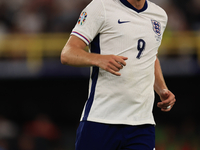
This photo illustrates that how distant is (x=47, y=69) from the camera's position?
9.77 metres

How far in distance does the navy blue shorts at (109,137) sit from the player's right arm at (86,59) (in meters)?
0.52

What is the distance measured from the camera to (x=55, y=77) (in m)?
9.99

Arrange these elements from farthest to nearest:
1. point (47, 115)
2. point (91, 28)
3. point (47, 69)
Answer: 1. point (47, 115)
2. point (47, 69)
3. point (91, 28)

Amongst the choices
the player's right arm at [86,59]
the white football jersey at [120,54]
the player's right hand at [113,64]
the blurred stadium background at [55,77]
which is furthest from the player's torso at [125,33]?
the blurred stadium background at [55,77]

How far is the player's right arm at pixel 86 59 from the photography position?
283 centimetres

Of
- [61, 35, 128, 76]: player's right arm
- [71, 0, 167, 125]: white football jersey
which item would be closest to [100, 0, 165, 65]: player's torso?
[71, 0, 167, 125]: white football jersey

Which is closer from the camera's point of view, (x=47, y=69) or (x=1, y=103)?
(x=47, y=69)

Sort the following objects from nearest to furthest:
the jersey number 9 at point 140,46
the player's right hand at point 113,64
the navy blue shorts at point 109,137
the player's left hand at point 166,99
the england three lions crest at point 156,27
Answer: the player's right hand at point 113,64, the navy blue shorts at point 109,137, the jersey number 9 at point 140,46, the england three lions crest at point 156,27, the player's left hand at point 166,99

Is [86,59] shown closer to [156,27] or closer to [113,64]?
[113,64]

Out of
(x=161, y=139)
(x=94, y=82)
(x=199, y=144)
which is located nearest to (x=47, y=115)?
(x=161, y=139)

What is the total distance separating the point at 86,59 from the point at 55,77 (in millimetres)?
7129

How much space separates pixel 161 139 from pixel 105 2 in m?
7.34

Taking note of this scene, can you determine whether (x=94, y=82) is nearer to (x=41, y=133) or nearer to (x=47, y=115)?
(x=41, y=133)

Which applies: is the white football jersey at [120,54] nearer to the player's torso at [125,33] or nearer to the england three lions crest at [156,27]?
the player's torso at [125,33]
